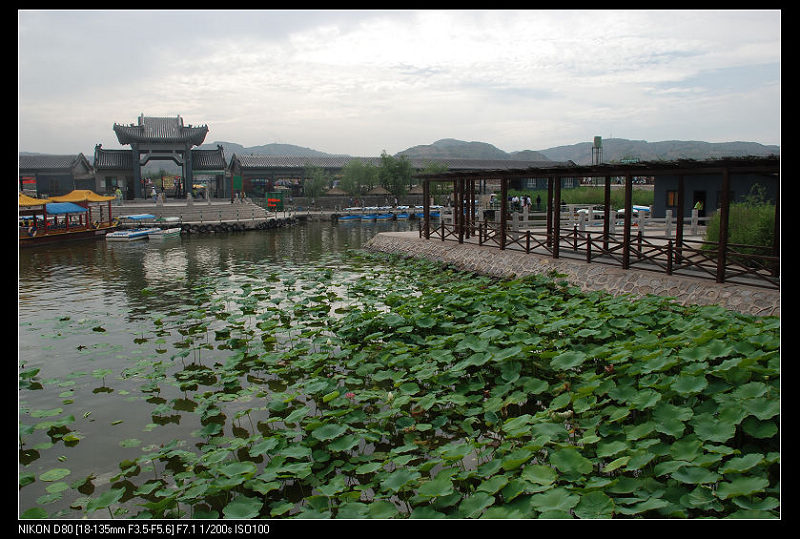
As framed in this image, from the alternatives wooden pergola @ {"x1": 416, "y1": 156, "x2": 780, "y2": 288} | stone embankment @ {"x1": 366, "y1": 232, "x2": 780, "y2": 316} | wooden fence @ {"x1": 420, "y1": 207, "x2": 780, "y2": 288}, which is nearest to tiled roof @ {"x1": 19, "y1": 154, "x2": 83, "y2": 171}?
stone embankment @ {"x1": 366, "y1": 232, "x2": 780, "y2": 316}

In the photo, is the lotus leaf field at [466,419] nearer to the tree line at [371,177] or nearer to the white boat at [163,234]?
the white boat at [163,234]

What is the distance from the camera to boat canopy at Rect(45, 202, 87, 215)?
26125mm

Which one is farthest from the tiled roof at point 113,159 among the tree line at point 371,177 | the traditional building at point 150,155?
the tree line at point 371,177

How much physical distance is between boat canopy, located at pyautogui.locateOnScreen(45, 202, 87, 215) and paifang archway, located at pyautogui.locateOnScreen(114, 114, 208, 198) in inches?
662

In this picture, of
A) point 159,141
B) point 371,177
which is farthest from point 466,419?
point 371,177

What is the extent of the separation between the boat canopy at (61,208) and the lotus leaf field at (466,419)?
2040 centimetres

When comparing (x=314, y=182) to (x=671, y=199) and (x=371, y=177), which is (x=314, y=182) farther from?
(x=671, y=199)

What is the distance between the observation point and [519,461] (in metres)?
4.25

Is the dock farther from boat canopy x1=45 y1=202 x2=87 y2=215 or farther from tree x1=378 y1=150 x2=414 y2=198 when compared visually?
tree x1=378 y1=150 x2=414 y2=198

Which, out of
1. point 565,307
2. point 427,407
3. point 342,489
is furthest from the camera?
point 565,307
